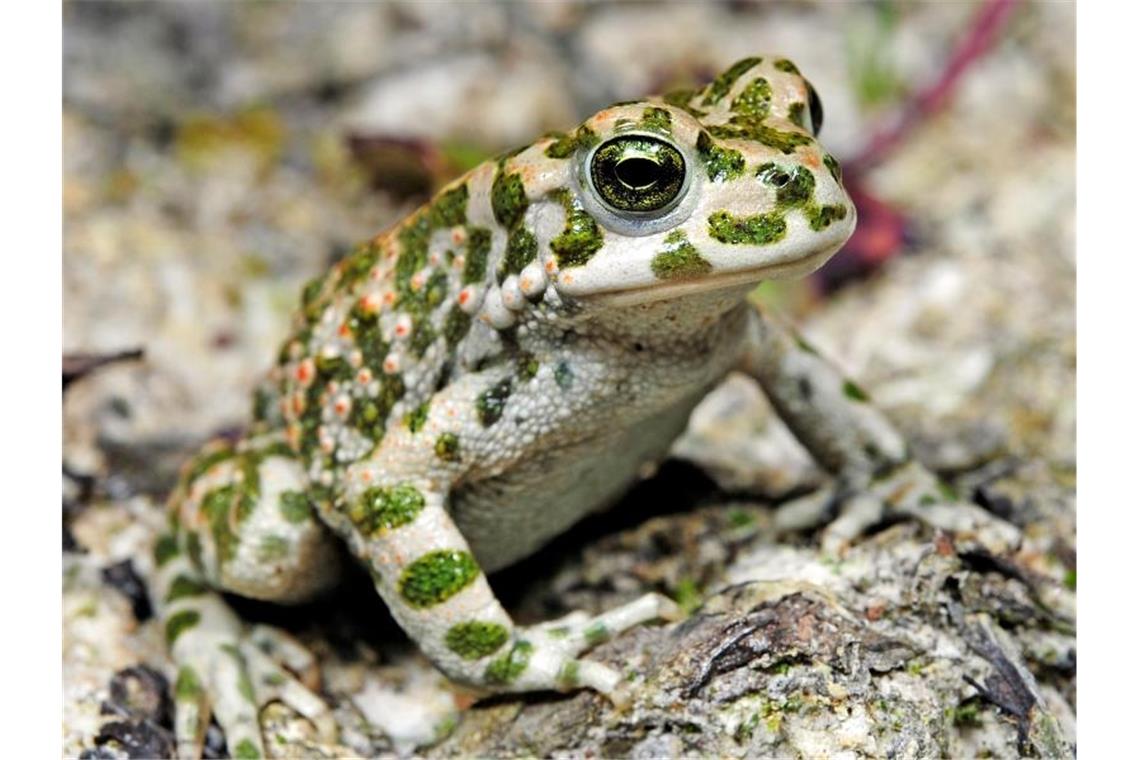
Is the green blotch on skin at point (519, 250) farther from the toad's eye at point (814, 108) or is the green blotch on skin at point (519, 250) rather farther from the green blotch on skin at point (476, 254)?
the toad's eye at point (814, 108)

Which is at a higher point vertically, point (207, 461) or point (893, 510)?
point (207, 461)

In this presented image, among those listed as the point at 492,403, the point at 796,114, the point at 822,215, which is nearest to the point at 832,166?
the point at 822,215

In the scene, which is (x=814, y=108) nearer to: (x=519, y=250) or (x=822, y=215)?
(x=822, y=215)

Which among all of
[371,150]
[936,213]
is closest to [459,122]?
[371,150]

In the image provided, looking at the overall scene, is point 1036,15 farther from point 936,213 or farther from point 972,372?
point 972,372

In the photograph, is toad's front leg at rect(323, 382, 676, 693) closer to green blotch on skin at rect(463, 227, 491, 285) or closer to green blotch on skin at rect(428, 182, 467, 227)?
green blotch on skin at rect(463, 227, 491, 285)

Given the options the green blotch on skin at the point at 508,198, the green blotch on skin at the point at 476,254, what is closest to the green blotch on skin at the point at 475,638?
the green blotch on skin at the point at 476,254
